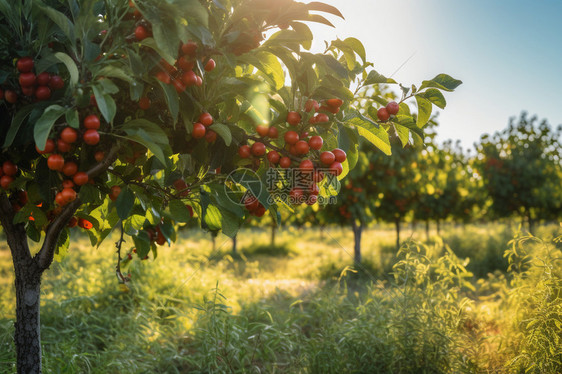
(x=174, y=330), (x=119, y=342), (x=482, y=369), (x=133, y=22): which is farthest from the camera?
(x=174, y=330)

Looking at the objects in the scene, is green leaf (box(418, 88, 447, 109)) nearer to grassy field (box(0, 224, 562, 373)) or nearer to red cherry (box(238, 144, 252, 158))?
red cherry (box(238, 144, 252, 158))

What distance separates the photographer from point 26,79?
146 cm

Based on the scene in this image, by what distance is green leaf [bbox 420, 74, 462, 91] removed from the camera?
1676 millimetres

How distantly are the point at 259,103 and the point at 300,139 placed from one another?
24 centimetres

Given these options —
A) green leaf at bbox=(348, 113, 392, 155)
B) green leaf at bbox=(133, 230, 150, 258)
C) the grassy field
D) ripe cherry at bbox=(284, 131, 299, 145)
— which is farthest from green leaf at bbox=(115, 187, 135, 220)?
the grassy field

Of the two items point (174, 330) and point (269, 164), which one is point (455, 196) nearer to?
point (174, 330)

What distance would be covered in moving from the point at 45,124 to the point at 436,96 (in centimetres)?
148

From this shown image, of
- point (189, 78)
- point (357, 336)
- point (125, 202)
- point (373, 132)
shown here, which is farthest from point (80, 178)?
point (357, 336)

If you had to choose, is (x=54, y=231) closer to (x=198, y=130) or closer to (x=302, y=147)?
(x=198, y=130)

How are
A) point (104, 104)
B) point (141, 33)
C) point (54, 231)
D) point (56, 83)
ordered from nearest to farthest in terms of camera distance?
point (104, 104) < point (141, 33) < point (56, 83) < point (54, 231)

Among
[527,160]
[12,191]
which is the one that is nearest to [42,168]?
[12,191]

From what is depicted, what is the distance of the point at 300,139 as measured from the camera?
1623mm

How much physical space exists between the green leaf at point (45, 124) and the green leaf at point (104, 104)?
149 mm

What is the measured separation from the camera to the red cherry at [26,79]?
4.80 feet
